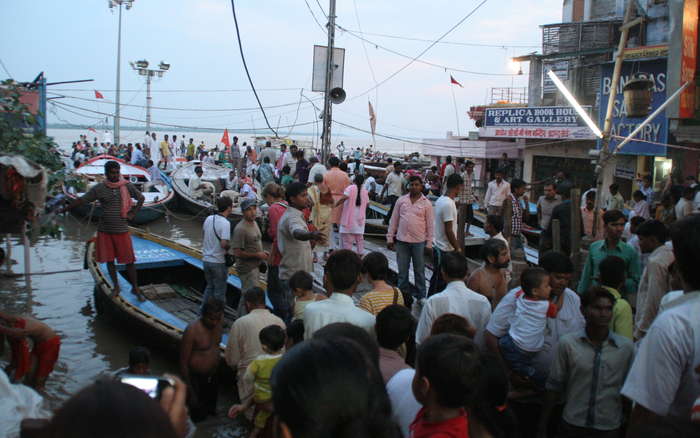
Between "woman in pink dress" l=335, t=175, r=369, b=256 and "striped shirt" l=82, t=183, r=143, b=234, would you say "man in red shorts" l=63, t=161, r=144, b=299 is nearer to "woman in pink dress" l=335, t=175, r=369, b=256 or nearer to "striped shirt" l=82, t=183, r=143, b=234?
"striped shirt" l=82, t=183, r=143, b=234

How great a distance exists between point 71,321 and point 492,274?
24.1 ft

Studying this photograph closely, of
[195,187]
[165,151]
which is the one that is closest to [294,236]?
[195,187]

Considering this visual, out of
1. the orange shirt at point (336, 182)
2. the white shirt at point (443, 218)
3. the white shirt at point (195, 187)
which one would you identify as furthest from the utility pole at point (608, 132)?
the white shirt at point (195, 187)

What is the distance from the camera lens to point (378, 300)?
442 centimetres

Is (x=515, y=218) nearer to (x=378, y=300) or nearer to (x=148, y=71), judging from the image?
(x=378, y=300)

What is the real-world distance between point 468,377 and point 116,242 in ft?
22.2

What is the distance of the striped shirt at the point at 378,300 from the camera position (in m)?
4.36

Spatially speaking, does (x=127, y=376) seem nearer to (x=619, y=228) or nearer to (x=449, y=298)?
A: (x=449, y=298)

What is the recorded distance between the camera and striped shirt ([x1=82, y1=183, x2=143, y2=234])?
24.7 feet

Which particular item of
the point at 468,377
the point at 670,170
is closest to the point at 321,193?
the point at 468,377

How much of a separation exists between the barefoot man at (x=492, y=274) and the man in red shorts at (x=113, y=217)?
16.3ft

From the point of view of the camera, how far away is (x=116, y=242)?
788cm

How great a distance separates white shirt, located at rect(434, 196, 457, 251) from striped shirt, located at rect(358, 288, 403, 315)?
9.84 ft

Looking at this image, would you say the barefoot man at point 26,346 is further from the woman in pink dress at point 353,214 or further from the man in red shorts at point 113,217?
the woman in pink dress at point 353,214
